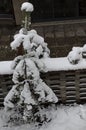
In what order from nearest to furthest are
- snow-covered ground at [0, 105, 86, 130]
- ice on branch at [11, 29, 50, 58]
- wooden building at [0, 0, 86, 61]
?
ice on branch at [11, 29, 50, 58]
snow-covered ground at [0, 105, 86, 130]
wooden building at [0, 0, 86, 61]

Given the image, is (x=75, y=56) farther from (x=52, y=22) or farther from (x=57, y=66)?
(x=52, y=22)

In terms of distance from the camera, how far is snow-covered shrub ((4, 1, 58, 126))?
390 cm

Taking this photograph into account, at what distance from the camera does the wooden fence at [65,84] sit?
4508mm

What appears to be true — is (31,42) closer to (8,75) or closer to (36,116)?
(8,75)

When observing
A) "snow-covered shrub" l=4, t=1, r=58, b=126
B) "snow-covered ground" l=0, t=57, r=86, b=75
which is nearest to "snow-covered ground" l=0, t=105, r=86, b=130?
"snow-covered shrub" l=4, t=1, r=58, b=126

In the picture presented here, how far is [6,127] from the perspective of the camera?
459 centimetres

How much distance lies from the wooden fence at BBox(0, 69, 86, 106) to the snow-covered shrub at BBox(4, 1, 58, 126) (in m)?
0.32

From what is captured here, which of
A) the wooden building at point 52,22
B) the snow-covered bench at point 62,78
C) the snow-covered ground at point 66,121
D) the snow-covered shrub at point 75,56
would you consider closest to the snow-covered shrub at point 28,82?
the snow-covered ground at point 66,121

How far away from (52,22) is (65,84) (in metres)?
2.87

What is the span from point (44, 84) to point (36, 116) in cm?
55

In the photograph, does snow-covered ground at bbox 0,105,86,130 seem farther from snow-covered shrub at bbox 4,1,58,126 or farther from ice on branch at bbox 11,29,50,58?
ice on branch at bbox 11,29,50,58

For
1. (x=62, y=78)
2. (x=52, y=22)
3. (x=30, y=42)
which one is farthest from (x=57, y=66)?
(x=52, y=22)

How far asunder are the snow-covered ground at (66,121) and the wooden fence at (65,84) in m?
0.18

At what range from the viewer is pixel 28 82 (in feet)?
13.5
